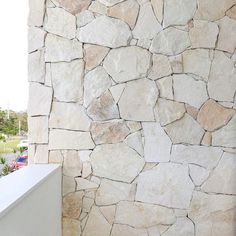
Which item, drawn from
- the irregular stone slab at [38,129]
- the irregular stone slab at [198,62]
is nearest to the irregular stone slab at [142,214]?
the irregular stone slab at [38,129]

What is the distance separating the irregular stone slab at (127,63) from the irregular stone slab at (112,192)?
76cm

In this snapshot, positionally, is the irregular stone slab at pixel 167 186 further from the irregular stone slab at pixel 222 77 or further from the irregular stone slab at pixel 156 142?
the irregular stone slab at pixel 222 77

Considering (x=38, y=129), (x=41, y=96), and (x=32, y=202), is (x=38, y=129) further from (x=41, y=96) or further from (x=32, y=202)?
(x=32, y=202)

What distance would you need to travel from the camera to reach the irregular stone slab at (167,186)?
2.06 metres

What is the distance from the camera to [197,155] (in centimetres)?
205

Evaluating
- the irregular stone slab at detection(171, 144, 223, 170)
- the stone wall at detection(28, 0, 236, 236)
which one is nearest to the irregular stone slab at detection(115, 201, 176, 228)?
the stone wall at detection(28, 0, 236, 236)

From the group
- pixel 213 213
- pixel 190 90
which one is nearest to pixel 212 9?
pixel 190 90

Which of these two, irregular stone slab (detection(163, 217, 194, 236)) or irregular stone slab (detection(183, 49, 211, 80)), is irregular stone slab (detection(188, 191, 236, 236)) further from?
irregular stone slab (detection(183, 49, 211, 80))

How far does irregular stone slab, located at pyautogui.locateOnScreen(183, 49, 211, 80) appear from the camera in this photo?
2.03 meters

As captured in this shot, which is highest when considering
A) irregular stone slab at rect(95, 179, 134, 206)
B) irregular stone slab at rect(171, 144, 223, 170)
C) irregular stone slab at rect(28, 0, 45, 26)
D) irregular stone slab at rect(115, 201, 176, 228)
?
irregular stone slab at rect(28, 0, 45, 26)

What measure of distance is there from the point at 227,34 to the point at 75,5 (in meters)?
1.11

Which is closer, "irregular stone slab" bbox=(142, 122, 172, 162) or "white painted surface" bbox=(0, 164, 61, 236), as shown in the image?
"white painted surface" bbox=(0, 164, 61, 236)

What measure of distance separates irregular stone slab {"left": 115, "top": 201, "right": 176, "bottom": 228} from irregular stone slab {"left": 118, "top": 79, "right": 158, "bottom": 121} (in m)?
0.64

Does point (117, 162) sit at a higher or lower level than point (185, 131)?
lower
